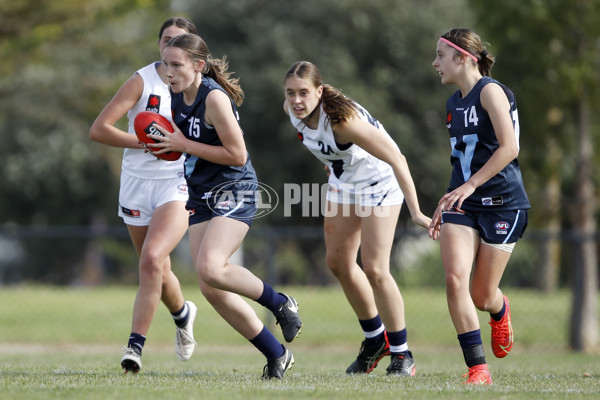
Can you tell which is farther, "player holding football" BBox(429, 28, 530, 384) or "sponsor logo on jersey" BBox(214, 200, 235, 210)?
"sponsor logo on jersey" BBox(214, 200, 235, 210)

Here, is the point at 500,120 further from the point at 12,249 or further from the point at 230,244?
the point at 12,249

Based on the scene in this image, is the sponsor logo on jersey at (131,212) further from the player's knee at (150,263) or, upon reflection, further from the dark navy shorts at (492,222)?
the dark navy shorts at (492,222)

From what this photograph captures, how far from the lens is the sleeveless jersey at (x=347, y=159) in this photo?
5.24 m

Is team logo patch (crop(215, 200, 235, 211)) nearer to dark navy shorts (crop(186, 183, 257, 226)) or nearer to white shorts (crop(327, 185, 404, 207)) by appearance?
dark navy shorts (crop(186, 183, 257, 226))

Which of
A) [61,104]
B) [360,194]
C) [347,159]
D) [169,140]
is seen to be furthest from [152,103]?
[61,104]

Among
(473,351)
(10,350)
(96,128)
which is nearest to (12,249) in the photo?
(10,350)

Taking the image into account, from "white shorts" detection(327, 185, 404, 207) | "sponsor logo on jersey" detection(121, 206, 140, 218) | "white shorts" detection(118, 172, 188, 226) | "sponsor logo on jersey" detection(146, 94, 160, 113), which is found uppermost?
"sponsor logo on jersey" detection(146, 94, 160, 113)

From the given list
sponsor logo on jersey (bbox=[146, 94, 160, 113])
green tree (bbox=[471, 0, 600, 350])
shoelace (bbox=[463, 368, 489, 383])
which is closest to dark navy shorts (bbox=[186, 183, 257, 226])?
sponsor logo on jersey (bbox=[146, 94, 160, 113])

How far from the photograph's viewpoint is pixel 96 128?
5598mm

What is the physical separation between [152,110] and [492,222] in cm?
255

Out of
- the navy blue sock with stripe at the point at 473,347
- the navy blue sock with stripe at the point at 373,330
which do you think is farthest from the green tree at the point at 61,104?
the navy blue sock with stripe at the point at 473,347

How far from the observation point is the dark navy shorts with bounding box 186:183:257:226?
4.86 metres

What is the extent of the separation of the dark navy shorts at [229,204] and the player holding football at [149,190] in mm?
532

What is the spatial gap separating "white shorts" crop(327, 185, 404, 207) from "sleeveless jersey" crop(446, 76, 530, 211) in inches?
23.7
